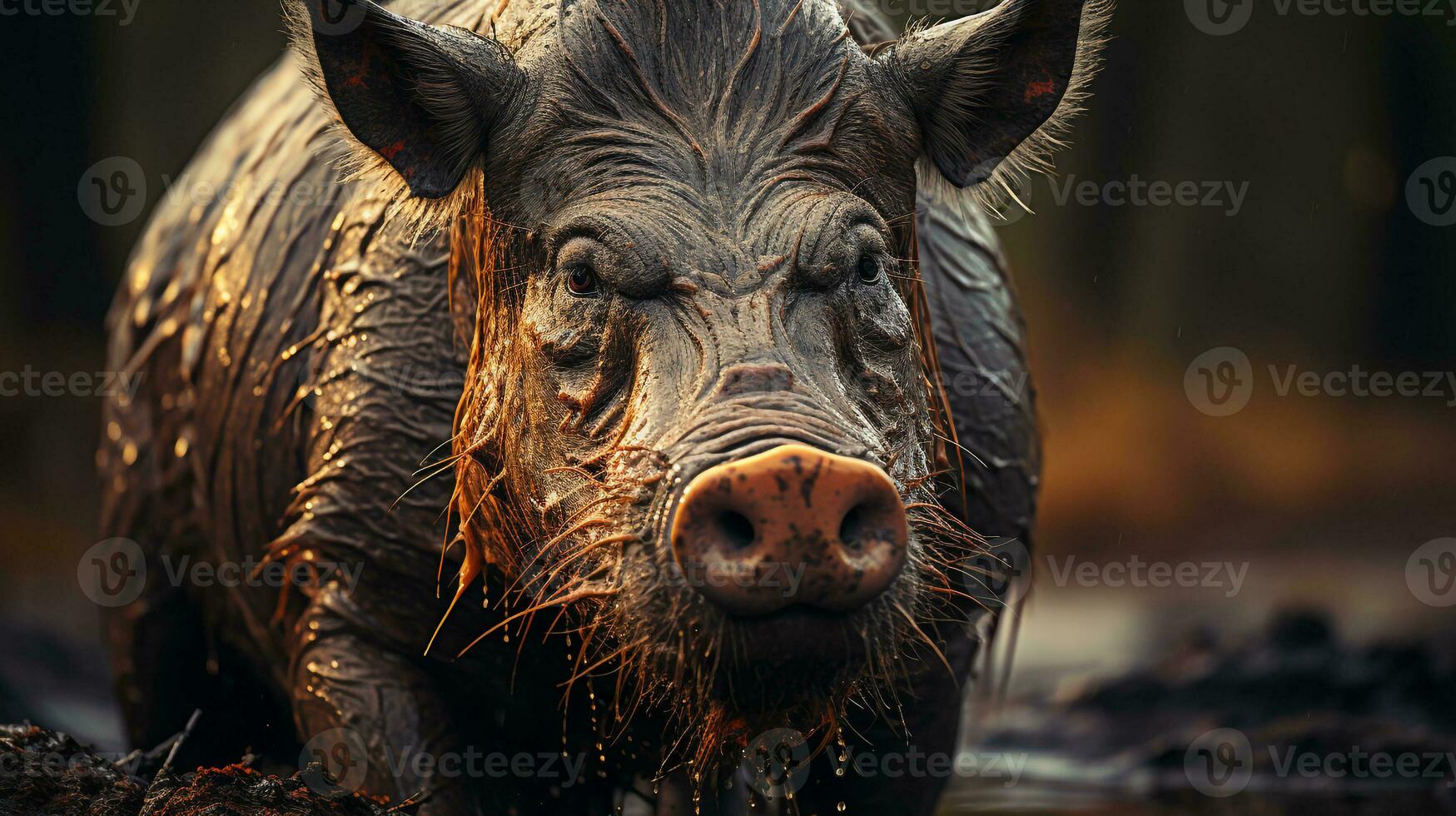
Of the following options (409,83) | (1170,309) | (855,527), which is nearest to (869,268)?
(855,527)

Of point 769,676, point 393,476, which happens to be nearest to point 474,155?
point 393,476

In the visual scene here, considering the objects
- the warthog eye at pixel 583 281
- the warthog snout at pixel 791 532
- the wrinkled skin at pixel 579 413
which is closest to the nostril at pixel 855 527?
the warthog snout at pixel 791 532

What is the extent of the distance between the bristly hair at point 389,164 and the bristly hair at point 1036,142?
0.88 metres

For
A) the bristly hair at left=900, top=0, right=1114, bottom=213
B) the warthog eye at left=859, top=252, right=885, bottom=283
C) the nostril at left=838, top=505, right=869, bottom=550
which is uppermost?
the bristly hair at left=900, top=0, right=1114, bottom=213

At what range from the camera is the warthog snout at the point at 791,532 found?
238cm

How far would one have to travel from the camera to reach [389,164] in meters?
3.16

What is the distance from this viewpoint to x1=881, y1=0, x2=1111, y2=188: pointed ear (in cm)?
317

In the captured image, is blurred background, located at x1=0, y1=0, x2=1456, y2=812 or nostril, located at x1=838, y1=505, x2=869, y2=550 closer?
nostril, located at x1=838, y1=505, x2=869, y2=550

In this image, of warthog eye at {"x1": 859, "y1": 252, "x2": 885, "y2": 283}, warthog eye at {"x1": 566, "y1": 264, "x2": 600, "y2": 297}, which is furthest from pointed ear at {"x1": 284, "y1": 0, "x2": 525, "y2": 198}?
warthog eye at {"x1": 859, "y1": 252, "x2": 885, "y2": 283}

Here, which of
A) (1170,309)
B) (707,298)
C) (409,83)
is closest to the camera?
(707,298)

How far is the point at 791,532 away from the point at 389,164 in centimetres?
125

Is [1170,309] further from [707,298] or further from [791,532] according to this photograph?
[791,532]

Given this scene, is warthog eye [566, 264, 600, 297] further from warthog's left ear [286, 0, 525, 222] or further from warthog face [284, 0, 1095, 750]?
warthog's left ear [286, 0, 525, 222]

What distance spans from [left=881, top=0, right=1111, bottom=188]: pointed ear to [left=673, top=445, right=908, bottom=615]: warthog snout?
3.38ft
